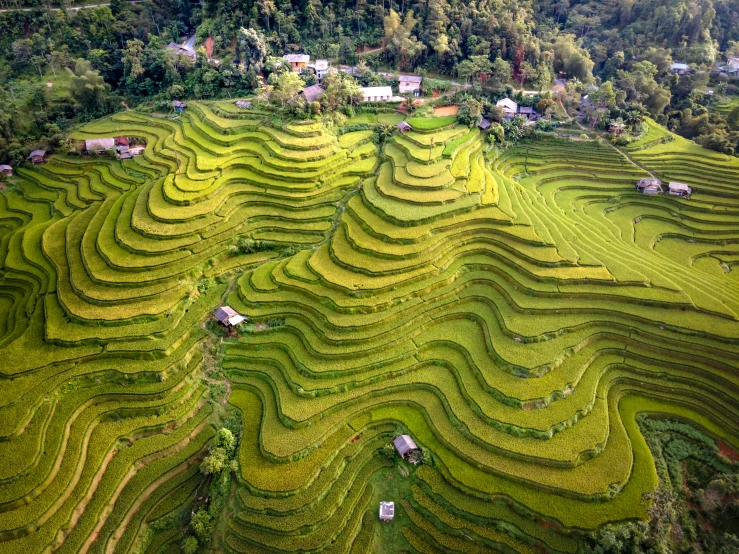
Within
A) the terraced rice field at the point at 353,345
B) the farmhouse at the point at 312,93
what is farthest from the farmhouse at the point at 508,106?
the farmhouse at the point at 312,93

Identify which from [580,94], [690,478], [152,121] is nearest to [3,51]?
[152,121]

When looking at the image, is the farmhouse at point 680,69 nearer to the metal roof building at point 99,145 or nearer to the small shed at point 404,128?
the small shed at point 404,128

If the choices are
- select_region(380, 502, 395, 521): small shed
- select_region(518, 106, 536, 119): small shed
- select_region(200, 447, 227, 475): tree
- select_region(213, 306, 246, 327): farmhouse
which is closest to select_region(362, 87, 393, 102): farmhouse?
select_region(518, 106, 536, 119): small shed

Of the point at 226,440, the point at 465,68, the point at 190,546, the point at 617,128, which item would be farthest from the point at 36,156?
the point at 617,128

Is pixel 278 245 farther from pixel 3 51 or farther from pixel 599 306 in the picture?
pixel 3 51

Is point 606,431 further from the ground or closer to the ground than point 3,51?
closer to the ground

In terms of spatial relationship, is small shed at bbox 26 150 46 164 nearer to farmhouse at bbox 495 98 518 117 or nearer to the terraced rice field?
the terraced rice field

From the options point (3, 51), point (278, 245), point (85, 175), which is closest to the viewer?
point (278, 245)
